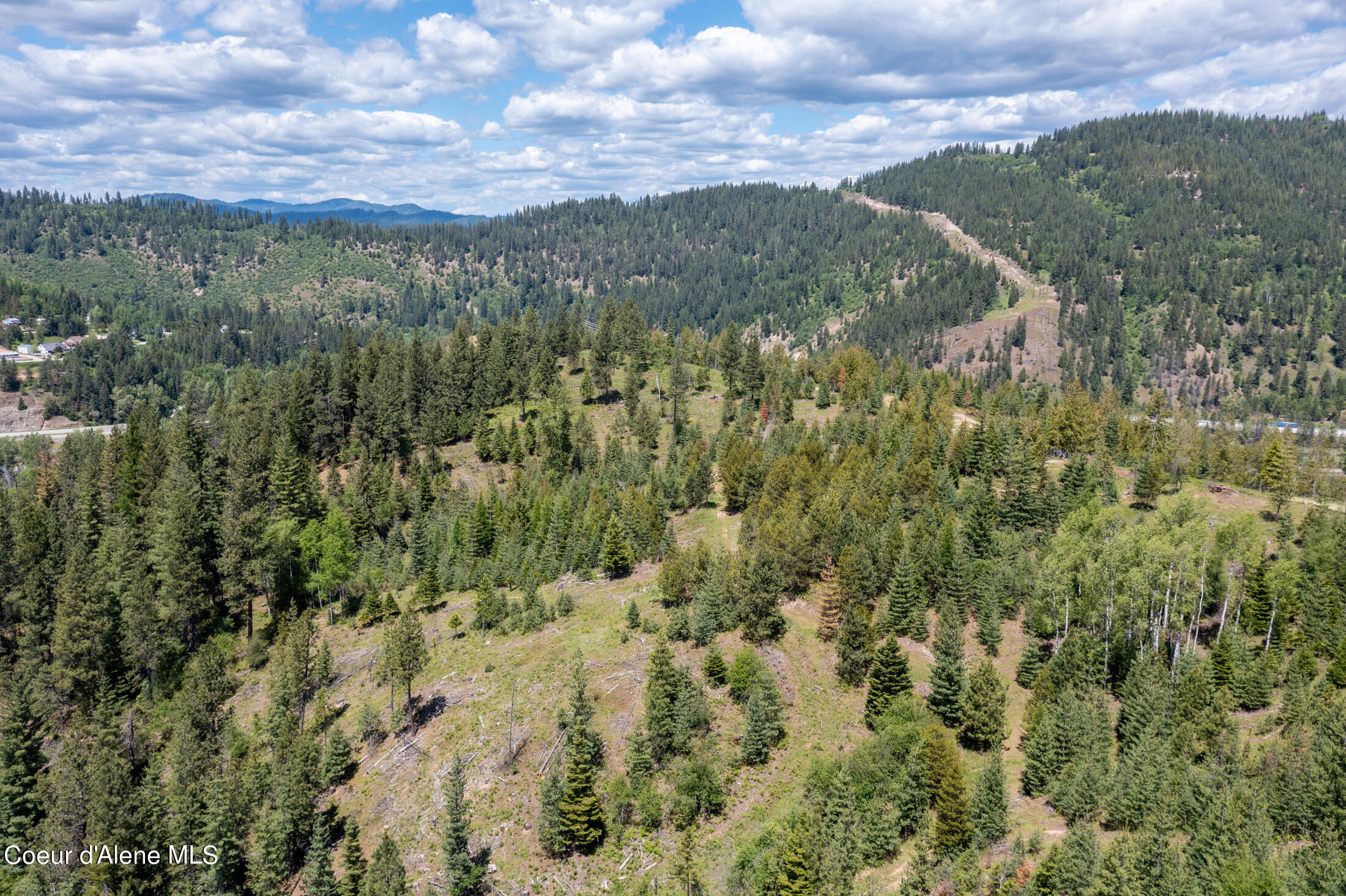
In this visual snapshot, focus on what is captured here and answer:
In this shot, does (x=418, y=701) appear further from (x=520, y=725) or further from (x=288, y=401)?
(x=288, y=401)

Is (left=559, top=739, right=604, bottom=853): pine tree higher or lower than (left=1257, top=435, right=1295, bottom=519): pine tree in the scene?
lower

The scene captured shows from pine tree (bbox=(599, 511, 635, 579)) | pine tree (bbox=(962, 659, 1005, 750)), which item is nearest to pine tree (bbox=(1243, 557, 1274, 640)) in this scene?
pine tree (bbox=(962, 659, 1005, 750))

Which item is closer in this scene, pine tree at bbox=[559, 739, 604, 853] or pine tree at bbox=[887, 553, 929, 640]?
pine tree at bbox=[559, 739, 604, 853]

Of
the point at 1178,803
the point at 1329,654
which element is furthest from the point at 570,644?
the point at 1329,654

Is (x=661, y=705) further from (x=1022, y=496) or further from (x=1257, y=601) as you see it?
(x=1022, y=496)

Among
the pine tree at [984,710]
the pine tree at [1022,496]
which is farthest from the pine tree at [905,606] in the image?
the pine tree at [1022,496]

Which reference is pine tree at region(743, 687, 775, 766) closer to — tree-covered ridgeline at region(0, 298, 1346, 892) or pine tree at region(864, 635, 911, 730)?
tree-covered ridgeline at region(0, 298, 1346, 892)
